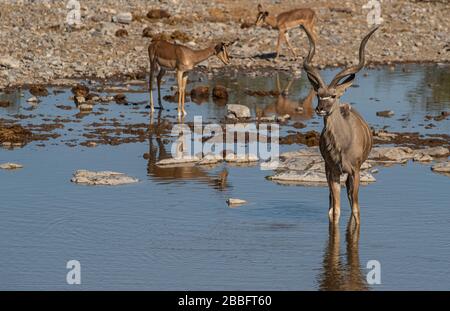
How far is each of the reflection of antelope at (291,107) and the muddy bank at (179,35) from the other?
4.46 metres

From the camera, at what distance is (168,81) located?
1201 inches

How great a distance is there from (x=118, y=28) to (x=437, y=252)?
2260cm

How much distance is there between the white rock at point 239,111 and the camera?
24.4 metres

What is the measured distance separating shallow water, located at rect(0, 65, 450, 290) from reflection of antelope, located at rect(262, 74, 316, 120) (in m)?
3.88

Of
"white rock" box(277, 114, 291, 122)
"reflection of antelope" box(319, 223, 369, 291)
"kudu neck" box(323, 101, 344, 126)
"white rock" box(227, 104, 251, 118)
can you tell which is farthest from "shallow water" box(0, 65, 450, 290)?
"white rock" box(227, 104, 251, 118)

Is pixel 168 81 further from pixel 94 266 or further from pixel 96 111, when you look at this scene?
pixel 94 266

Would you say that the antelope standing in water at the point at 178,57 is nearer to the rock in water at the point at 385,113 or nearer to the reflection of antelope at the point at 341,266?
the rock in water at the point at 385,113

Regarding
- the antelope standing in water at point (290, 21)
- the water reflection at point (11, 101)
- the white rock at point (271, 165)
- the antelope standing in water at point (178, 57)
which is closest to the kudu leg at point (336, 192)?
the white rock at point (271, 165)

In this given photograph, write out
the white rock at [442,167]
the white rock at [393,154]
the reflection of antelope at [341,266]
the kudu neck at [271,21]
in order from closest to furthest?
the reflection of antelope at [341,266]
the white rock at [442,167]
the white rock at [393,154]
the kudu neck at [271,21]

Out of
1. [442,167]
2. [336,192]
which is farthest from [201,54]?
[336,192]

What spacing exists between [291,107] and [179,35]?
9356 mm

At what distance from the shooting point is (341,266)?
13.5 metres

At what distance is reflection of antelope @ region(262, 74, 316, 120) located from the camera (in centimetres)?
2506

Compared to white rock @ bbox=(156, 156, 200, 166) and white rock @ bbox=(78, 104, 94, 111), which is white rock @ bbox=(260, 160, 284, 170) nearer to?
white rock @ bbox=(156, 156, 200, 166)
